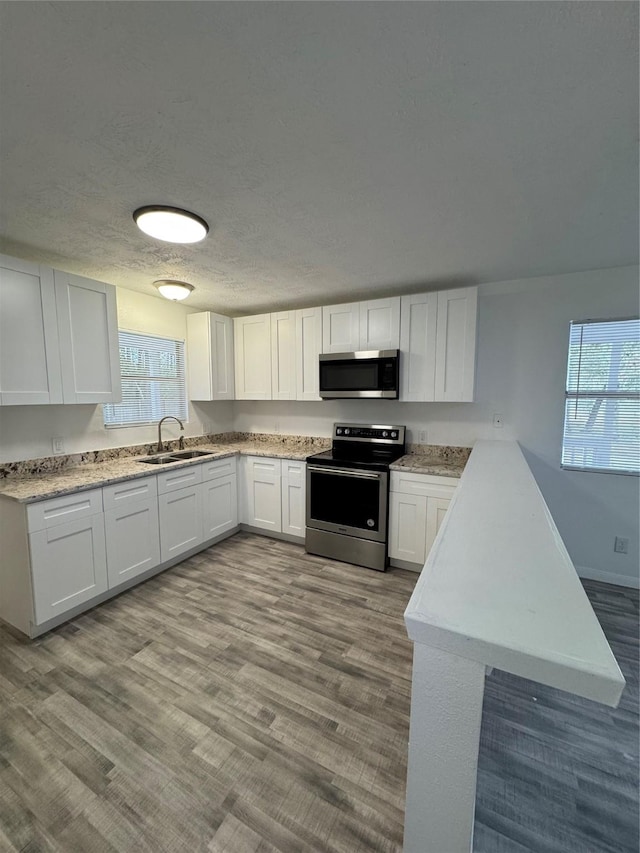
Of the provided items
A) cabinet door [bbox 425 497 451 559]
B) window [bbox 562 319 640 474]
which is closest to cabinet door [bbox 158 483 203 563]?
cabinet door [bbox 425 497 451 559]

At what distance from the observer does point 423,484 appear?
2750 millimetres

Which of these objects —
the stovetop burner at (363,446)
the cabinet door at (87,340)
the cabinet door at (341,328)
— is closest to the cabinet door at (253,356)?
the cabinet door at (341,328)

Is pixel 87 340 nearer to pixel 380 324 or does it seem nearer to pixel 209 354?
pixel 209 354

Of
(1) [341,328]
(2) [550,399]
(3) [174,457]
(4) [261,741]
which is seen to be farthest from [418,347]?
(4) [261,741]

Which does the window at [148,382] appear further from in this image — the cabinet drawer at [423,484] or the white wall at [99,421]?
the cabinet drawer at [423,484]

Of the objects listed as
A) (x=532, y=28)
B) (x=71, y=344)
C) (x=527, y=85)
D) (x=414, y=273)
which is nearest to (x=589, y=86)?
(x=527, y=85)

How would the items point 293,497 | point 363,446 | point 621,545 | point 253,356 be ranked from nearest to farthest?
point 621,545, point 293,497, point 363,446, point 253,356

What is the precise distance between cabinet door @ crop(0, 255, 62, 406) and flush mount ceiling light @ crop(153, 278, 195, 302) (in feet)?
2.28

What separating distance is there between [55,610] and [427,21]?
10.5ft

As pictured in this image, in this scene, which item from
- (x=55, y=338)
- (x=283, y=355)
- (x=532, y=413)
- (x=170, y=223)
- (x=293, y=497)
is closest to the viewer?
(x=170, y=223)

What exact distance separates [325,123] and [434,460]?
Result: 2536 mm

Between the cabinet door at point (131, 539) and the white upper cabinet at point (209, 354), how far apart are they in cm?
139

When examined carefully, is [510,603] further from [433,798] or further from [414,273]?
[414,273]

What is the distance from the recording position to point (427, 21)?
0.83 metres
